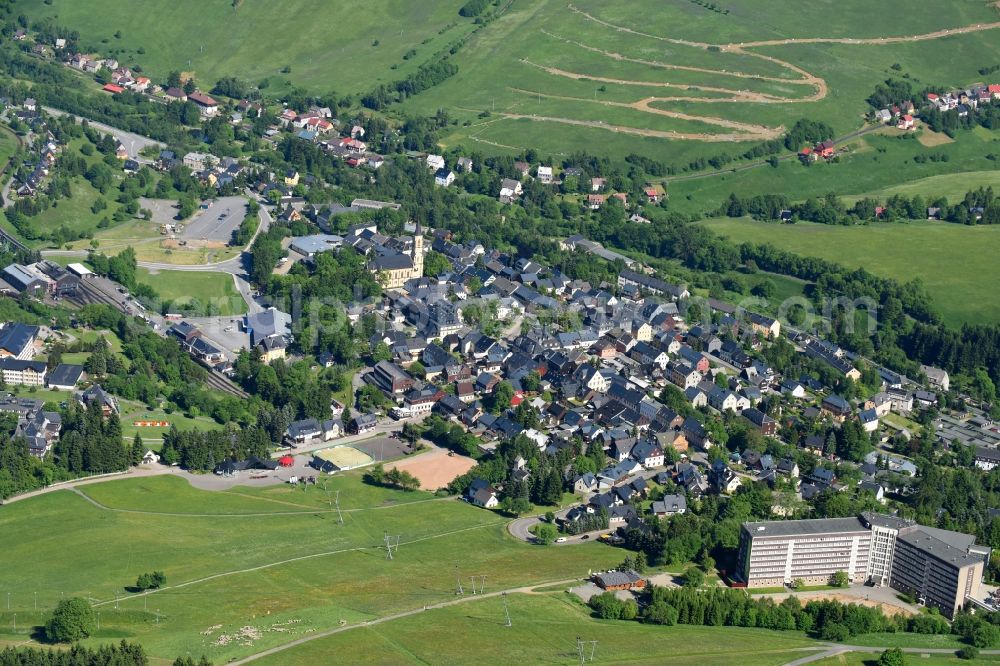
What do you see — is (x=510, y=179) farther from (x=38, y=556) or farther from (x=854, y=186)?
(x=38, y=556)

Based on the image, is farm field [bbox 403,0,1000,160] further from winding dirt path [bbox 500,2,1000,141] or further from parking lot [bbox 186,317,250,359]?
parking lot [bbox 186,317,250,359]

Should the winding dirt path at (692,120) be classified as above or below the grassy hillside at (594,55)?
below

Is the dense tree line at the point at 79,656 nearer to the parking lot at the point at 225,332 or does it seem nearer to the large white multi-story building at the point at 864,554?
the large white multi-story building at the point at 864,554

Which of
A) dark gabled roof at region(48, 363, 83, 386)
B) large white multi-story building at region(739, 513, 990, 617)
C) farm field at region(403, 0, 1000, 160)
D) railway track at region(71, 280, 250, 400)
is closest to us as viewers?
large white multi-story building at region(739, 513, 990, 617)

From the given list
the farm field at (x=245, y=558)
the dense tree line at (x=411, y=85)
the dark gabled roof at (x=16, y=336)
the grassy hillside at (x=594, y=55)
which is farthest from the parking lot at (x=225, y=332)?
the dense tree line at (x=411, y=85)

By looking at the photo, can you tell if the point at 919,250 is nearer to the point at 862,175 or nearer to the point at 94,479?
the point at 862,175

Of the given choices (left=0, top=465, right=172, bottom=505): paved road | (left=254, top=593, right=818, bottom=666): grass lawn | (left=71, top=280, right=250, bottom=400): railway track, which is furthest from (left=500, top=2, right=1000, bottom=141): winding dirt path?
(left=254, top=593, right=818, bottom=666): grass lawn
